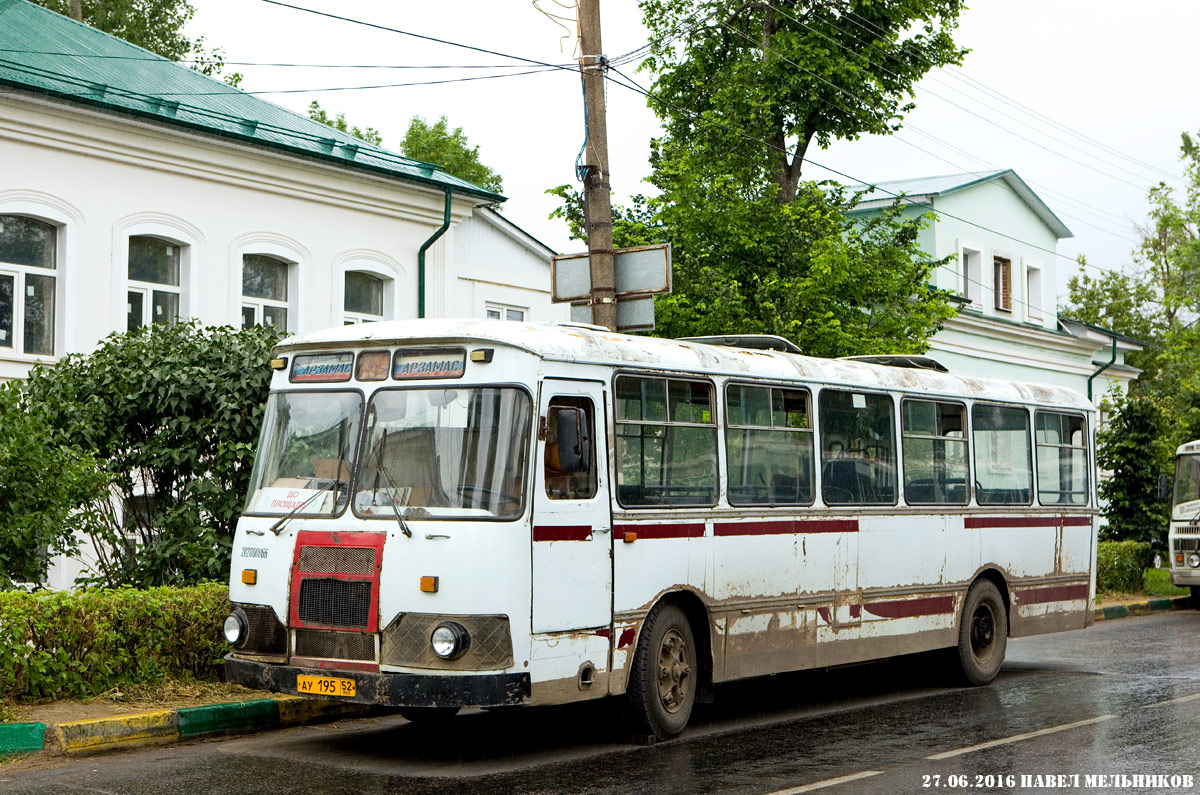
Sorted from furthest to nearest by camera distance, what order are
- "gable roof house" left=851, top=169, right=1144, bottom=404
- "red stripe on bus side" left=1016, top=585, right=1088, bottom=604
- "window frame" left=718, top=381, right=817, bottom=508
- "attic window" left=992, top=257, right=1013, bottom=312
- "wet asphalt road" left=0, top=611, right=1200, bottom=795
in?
"attic window" left=992, top=257, right=1013, bottom=312, "gable roof house" left=851, top=169, right=1144, bottom=404, "red stripe on bus side" left=1016, top=585, right=1088, bottom=604, "window frame" left=718, top=381, right=817, bottom=508, "wet asphalt road" left=0, top=611, right=1200, bottom=795

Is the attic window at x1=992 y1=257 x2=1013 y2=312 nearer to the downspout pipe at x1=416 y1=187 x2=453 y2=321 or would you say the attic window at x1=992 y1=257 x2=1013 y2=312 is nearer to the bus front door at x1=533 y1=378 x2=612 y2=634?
the downspout pipe at x1=416 y1=187 x2=453 y2=321

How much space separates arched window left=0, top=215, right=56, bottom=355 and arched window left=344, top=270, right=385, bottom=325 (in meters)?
4.99

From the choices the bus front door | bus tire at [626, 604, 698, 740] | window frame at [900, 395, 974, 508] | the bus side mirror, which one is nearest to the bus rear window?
window frame at [900, 395, 974, 508]

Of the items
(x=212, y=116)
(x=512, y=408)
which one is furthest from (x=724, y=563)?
(x=212, y=116)

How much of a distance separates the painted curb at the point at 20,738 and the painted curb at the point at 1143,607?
56.9 feet

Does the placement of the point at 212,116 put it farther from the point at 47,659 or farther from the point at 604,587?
the point at 604,587

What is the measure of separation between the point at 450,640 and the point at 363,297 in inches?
559

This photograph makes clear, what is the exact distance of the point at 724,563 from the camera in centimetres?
1095

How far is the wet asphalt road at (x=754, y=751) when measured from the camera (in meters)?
8.52

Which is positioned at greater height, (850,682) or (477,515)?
(477,515)

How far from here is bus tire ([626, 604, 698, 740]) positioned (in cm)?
1005

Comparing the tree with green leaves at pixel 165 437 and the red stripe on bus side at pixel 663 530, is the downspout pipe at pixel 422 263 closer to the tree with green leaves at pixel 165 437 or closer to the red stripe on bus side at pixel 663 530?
the tree with green leaves at pixel 165 437

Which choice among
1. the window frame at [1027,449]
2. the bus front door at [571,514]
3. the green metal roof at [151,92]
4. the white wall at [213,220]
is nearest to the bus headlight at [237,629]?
the bus front door at [571,514]

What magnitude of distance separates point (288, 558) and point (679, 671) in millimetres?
3068
